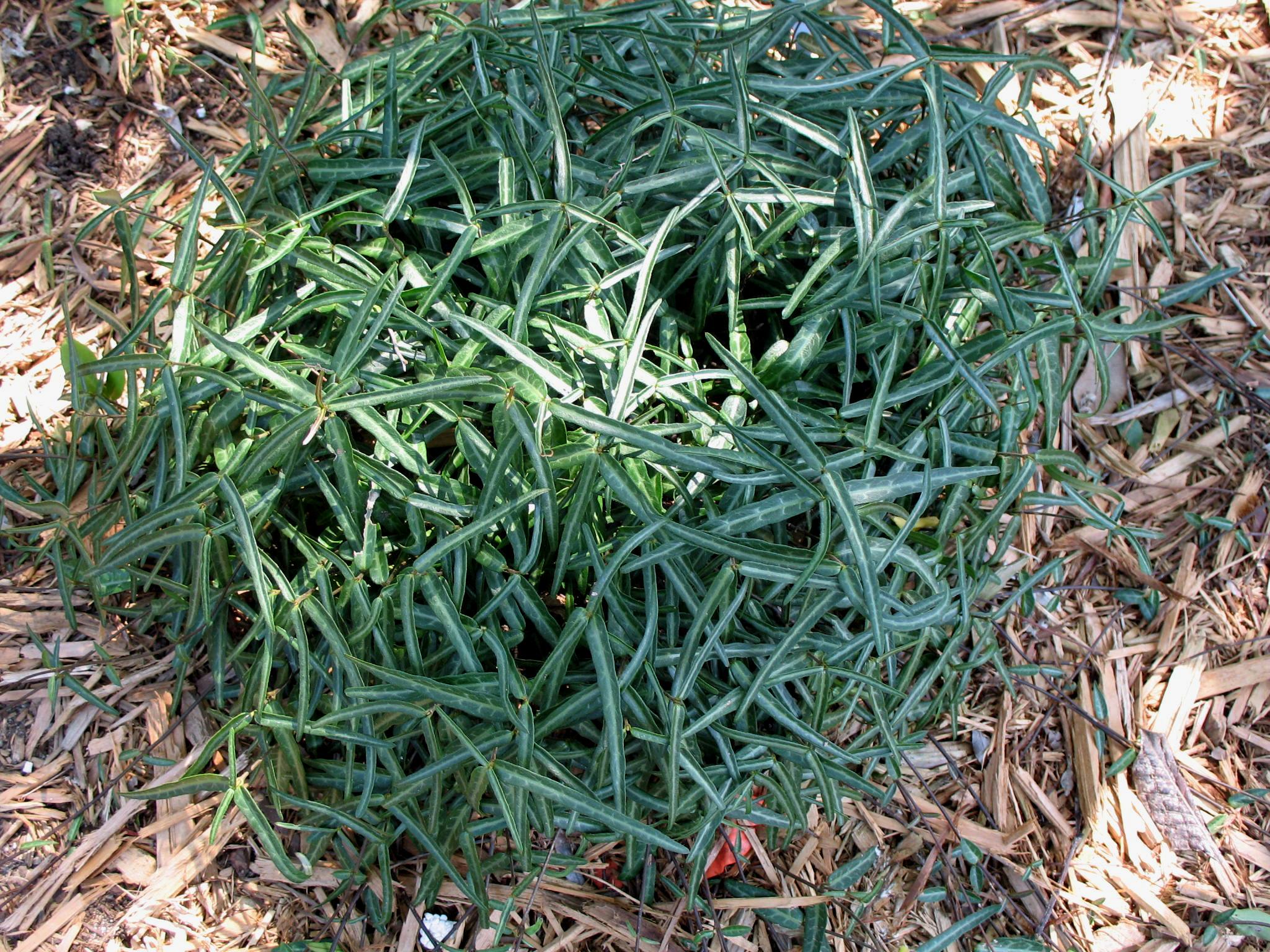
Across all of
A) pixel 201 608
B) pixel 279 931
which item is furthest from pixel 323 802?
pixel 201 608

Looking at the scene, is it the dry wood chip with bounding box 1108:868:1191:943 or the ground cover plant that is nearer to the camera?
the ground cover plant

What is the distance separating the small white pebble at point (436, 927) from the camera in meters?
1.58

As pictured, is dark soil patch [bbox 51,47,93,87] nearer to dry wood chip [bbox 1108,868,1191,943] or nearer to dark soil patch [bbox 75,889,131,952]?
dark soil patch [bbox 75,889,131,952]

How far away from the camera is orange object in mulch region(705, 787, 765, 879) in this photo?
161 cm

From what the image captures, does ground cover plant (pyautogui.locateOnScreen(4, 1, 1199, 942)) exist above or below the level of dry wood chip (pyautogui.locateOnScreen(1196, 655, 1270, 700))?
above

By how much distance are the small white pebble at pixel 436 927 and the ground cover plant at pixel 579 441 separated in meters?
0.08

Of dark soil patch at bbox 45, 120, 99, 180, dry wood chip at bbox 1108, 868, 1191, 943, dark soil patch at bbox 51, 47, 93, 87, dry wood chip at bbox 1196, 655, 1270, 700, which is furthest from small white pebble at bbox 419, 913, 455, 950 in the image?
dark soil patch at bbox 51, 47, 93, 87

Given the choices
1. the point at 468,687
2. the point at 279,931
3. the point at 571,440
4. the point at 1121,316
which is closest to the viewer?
the point at 468,687

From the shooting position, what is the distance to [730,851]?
65.2 inches

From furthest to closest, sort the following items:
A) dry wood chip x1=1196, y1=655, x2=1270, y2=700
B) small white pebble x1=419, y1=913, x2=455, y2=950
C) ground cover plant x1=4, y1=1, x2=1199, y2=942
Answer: dry wood chip x1=1196, y1=655, x2=1270, y2=700 → small white pebble x1=419, y1=913, x2=455, y2=950 → ground cover plant x1=4, y1=1, x2=1199, y2=942

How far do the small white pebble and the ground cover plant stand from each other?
0.08m

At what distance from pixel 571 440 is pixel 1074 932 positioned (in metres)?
1.24

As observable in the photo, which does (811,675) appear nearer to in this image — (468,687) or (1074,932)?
(468,687)

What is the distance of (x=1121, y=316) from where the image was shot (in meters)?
2.06
